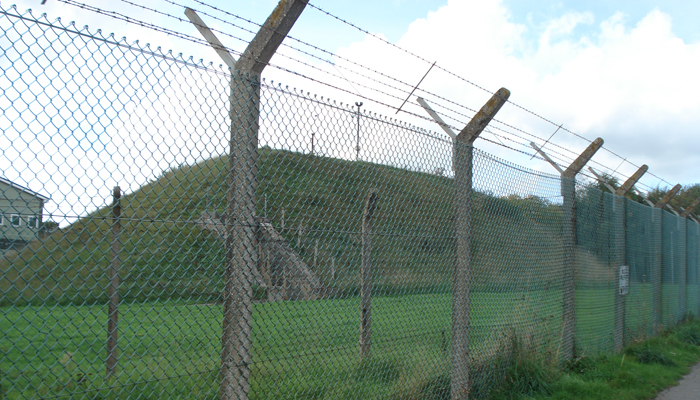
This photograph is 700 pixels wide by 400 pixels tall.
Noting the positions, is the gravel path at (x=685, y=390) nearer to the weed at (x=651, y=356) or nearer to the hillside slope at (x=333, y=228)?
the weed at (x=651, y=356)

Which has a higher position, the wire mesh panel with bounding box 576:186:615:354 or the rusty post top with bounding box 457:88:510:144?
the rusty post top with bounding box 457:88:510:144

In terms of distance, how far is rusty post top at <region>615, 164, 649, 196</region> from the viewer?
28.5 ft

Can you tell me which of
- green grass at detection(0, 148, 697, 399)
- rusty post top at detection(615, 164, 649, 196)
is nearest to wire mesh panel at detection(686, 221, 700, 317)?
rusty post top at detection(615, 164, 649, 196)

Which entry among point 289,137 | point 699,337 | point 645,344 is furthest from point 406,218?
point 699,337

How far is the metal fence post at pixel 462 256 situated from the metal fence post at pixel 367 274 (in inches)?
30.9

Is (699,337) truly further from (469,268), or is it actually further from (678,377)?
(469,268)

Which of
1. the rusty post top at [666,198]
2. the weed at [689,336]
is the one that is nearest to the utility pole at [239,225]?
the weed at [689,336]

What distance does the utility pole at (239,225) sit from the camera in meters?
2.76

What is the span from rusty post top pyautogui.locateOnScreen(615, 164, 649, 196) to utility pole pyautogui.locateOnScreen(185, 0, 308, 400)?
7638 millimetres

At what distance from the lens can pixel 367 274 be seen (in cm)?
440

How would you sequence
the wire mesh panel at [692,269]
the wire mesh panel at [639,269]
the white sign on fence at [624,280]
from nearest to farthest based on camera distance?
the white sign on fence at [624,280], the wire mesh panel at [639,269], the wire mesh panel at [692,269]

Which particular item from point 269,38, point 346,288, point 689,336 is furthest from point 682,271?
point 269,38

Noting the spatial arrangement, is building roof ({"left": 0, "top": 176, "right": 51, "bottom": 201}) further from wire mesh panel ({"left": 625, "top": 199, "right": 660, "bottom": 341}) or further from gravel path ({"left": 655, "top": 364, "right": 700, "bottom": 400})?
wire mesh panel ({"left": 625, "top": 199, "right": 660, "bottom": 341})

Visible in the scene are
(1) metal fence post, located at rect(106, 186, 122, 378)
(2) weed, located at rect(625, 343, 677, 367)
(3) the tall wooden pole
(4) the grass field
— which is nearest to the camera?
(1) metal fence post, located at rect(106, 186, 122, 378)
